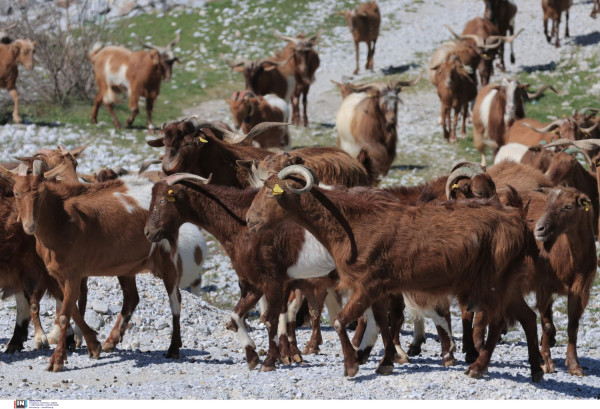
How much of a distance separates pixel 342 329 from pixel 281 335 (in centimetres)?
130

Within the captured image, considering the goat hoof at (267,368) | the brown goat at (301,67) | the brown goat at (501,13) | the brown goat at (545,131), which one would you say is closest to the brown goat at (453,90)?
the brown goat at (545,131)

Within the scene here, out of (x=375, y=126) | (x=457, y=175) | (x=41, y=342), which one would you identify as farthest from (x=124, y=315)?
(x=375, y=126)

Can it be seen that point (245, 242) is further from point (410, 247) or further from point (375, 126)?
point (375, 126)

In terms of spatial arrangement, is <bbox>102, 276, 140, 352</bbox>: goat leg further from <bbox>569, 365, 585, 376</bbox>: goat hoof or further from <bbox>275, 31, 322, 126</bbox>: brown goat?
<bbox>275, 31, 322, 126</bbox>: brown goat

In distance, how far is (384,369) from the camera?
904 cm

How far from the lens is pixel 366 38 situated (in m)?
29.2

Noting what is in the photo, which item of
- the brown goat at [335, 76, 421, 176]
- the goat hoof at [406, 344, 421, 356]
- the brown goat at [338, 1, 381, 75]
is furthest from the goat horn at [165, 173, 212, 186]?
the brown goat at [338, 1, 381, 75]

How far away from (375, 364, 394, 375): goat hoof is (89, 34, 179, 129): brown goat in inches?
563

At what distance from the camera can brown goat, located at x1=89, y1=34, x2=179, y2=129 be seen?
22.7 meters

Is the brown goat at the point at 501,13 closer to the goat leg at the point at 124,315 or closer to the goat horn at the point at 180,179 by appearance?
the goat leg at the point at 124,315

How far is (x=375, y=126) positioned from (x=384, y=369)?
969cm

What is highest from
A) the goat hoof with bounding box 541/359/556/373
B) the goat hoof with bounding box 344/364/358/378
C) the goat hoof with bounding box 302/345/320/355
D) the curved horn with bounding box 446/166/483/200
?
the curved horn with bounding box 446/166/483/200

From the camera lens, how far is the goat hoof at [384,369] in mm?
9023

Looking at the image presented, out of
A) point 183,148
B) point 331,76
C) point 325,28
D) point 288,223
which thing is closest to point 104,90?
point 331,76
